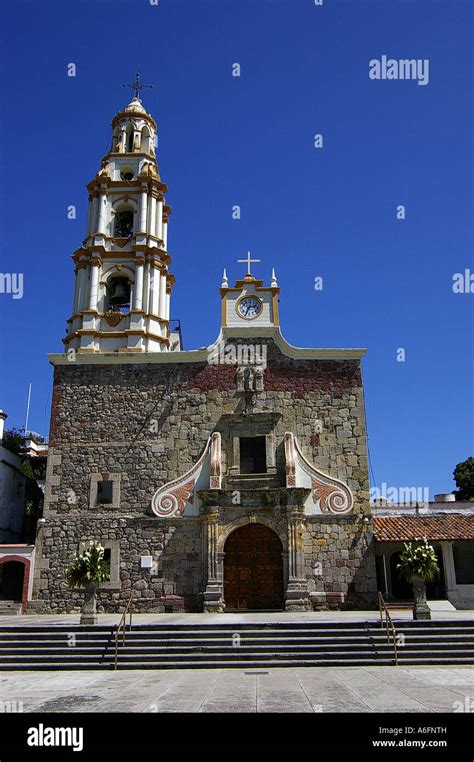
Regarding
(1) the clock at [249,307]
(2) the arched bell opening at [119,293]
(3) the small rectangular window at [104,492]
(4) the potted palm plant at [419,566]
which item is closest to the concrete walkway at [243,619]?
(4) the potted palm plant at [419,566]

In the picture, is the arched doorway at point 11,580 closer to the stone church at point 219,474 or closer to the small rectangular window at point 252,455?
the stone church at point 219,474

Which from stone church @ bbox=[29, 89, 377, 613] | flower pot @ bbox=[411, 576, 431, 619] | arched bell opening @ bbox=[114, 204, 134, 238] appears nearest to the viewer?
flower pot @ bbox=[411, 576, 431, 619]

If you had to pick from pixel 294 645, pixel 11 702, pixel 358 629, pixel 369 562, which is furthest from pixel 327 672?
pixel 369 562

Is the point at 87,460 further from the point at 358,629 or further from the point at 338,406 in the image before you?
the point at 358,629

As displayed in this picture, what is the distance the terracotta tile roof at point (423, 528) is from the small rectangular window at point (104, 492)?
32.5ft

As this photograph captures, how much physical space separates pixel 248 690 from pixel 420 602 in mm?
6993

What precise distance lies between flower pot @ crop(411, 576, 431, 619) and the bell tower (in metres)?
16.0

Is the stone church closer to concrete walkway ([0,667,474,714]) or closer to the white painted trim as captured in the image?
the white painted trim

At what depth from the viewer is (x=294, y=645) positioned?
13023 millimetres

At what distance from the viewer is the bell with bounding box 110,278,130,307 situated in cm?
2909

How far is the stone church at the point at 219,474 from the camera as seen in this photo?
833 inches

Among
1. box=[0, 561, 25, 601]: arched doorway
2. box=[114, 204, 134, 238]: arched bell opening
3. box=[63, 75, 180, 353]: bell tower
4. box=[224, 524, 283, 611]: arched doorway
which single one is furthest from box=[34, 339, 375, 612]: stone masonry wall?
box=[114, 204, 134, 238]: arched bell opening

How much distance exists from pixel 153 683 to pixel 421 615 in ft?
24.0
